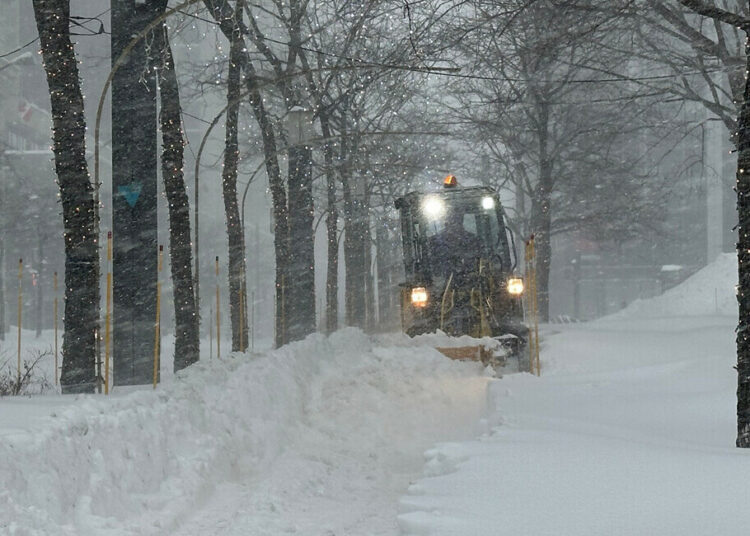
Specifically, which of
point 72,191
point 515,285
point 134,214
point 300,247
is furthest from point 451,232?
point 72,191

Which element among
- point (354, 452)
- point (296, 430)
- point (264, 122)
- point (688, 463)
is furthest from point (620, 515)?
point (264, 122)

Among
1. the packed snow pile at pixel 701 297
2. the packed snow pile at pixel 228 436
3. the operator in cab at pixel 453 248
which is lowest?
the packed snow pile at pixel 228 436

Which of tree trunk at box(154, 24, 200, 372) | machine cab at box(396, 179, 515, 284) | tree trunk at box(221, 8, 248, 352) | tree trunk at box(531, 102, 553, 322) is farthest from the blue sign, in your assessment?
tree trunk at box(531, 102, 553, 322)

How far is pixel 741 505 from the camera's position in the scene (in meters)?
4.82

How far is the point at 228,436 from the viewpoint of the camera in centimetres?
848

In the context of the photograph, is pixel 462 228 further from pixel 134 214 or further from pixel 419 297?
pixel 134 214

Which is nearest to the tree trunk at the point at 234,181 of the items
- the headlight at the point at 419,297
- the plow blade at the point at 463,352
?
the headlight at the point at 419,297

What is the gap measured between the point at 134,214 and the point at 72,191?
1326 millimetres

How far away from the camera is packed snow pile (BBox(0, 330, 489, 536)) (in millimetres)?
5621

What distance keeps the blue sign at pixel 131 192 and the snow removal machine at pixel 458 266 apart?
542cm

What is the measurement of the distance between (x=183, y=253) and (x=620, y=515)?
461 inches

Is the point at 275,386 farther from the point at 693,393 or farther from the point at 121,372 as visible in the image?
the point at 693,393

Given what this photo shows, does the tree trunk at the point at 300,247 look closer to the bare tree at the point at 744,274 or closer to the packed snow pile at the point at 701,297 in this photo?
the packed snow pile at the point at 701,297

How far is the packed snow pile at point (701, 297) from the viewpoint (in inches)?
1230
